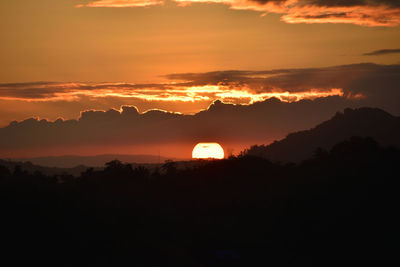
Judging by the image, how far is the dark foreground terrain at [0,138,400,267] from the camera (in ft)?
132

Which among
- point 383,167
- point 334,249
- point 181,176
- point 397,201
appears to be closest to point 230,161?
point 181,176

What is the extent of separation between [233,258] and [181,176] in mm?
29634

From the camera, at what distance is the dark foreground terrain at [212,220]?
4025cm

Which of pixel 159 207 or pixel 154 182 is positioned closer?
pixel 159 207

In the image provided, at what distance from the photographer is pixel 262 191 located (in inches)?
2437

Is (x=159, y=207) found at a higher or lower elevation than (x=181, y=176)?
lower

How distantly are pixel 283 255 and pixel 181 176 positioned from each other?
27090 millimetres

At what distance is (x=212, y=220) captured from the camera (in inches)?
2013

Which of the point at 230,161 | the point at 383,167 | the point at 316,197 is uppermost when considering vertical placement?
the point at 230,161

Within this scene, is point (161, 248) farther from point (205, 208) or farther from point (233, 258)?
point (205, 208)

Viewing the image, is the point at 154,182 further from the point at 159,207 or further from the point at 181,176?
the point at 159,207

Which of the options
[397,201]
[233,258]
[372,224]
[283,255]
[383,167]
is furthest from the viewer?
[383,167]

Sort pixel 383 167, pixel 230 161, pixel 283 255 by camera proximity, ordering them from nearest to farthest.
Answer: pixel 283 255 < pixel 383 167 < pixel 230 161

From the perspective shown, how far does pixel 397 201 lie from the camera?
51.5 meters
